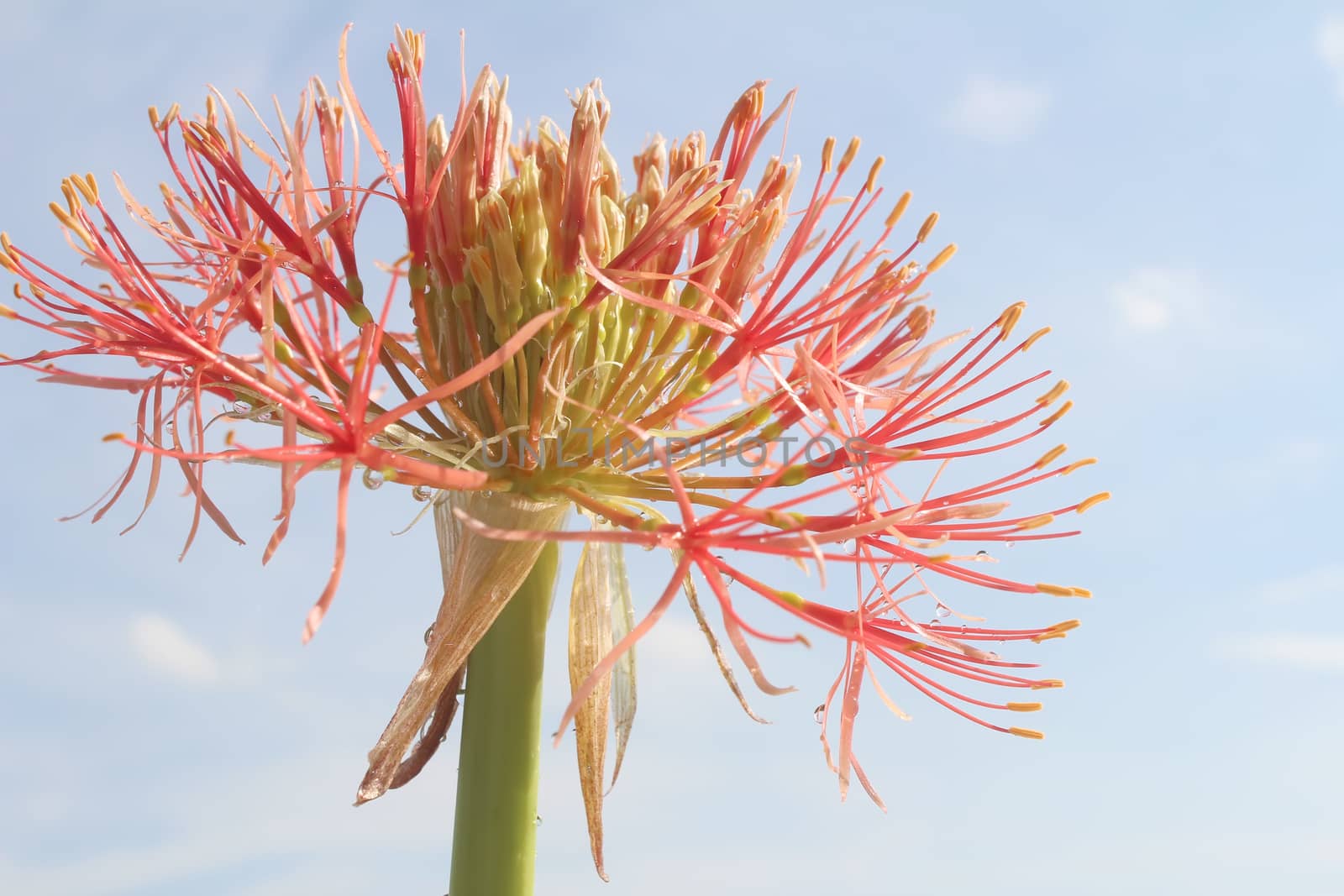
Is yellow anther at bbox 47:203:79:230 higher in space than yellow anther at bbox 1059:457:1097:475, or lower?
higher

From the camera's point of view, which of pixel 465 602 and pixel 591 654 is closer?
pixel 465 602

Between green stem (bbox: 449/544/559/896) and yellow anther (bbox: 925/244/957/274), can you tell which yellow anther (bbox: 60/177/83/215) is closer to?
green stem (bbox: 449/544/559/896)

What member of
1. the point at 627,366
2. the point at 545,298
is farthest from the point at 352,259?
the point at 627,366

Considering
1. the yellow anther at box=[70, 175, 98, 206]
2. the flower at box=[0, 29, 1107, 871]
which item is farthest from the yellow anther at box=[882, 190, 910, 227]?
the yellow anther at box=[70, 175, 98, 206]

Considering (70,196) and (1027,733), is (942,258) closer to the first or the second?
(1027,733)

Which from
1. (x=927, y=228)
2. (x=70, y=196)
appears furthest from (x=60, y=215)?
(x=927, y=228)

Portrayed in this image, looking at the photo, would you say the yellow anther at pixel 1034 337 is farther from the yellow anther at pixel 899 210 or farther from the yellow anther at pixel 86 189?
the yellow anther at pixel 86 189
